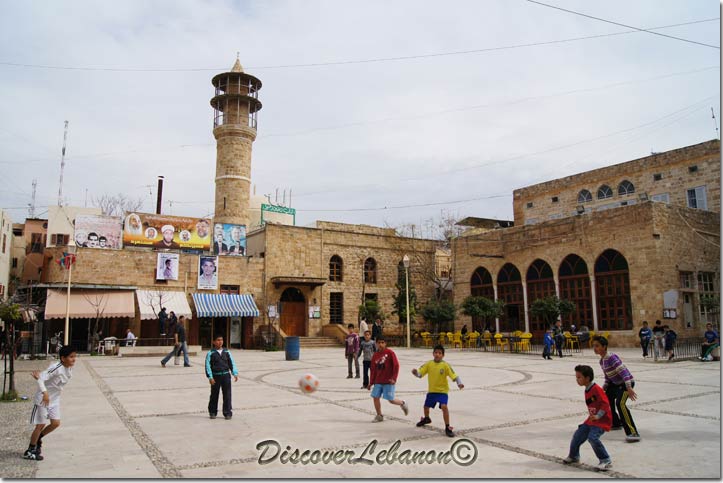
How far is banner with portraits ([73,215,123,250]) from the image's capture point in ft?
86.6

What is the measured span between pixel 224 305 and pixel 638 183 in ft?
82.6

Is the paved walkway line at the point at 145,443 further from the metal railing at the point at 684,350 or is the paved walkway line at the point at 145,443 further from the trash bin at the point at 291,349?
the metal railing at the point at 684,350

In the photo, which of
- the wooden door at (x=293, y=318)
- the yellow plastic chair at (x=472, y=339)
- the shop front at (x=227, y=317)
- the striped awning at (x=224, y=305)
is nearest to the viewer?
the yellow plastic chair at (x=472, y=339)

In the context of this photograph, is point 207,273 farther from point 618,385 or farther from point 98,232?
point 618,385

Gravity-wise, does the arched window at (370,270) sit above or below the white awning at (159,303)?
above

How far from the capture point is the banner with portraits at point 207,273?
92.5 feet

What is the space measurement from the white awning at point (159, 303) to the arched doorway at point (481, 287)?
1651cm

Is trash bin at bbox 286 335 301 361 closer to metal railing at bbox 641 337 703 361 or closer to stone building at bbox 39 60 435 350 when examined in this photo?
stone building at bbox 39 60 435 350

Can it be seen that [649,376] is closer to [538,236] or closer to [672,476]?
[672,476]

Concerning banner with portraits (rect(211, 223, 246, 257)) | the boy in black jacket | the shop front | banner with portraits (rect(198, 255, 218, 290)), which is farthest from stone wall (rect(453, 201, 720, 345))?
the boy in black jacket

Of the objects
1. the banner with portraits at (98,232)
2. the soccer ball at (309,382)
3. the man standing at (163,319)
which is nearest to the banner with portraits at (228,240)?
the banner with portraits at (98,232)

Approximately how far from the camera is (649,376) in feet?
43.1

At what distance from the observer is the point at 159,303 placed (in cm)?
2588

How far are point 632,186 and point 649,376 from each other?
22.3 meters
